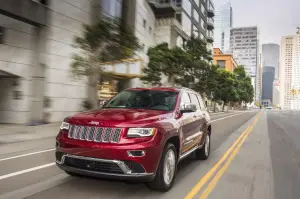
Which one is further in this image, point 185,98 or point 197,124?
point 197,124

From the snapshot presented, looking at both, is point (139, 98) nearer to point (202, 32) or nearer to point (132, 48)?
point (132, 48)

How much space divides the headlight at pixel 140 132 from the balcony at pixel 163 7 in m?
47.6

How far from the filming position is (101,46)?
→ 1677cm

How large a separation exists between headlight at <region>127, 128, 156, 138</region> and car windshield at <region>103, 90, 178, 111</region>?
3.88 ft

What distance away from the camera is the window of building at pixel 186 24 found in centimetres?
5922

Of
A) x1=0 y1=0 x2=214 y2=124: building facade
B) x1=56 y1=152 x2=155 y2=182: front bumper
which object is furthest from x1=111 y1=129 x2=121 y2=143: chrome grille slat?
x1=0 y1=0 x2=214 y2=124: building facade

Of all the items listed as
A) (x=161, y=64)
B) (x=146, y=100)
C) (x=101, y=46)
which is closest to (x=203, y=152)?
(x=146, y=100)

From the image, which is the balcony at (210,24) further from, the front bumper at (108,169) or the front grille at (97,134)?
the front bumper at (108,169)

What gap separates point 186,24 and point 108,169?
195ft

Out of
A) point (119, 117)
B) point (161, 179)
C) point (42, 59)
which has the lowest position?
point (161, 179)

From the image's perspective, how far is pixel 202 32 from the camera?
79.2 m

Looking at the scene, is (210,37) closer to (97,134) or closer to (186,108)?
(186,108)

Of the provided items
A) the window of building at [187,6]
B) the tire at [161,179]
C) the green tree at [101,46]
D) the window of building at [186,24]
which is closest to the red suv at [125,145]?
the tire at [161,179]

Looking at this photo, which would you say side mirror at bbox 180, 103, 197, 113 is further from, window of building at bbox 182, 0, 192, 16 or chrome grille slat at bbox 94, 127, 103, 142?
window of building at bbox 182, 0, 192, 16
